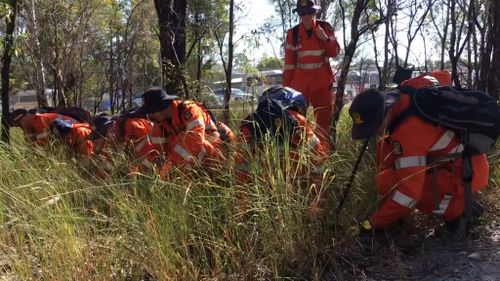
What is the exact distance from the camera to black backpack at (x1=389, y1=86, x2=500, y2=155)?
3.20 meters

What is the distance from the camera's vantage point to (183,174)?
11.7 ft

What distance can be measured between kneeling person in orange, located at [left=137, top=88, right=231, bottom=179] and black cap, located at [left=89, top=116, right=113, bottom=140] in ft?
2.94

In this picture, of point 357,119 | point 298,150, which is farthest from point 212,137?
point 357,119

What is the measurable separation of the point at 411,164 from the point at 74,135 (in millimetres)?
3933

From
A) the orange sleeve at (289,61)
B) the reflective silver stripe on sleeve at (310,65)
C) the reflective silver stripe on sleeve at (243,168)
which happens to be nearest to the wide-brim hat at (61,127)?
the orange sleeve at (289,61)

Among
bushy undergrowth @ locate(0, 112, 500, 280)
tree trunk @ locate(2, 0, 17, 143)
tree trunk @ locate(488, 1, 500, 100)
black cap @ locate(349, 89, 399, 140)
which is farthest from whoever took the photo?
tree trunk @ locate(2, 0, 17, 143)

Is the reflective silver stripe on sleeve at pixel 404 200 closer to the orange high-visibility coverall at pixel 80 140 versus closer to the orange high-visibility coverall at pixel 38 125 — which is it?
the orange high-visibility coverall at pixel 80 140

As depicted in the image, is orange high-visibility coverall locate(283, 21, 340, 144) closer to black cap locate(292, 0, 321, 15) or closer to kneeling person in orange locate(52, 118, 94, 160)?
black cap locate(292, 0, 321, 15)

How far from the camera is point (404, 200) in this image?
3209 mm

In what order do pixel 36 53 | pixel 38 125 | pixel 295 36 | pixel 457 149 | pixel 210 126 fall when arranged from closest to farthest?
1. pixel 457 149
2. pixel 210 126
3. pixel 295 36
4. pixel 38 125
5. pixel 36 53

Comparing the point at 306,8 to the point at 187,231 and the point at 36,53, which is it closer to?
the point at 187,231

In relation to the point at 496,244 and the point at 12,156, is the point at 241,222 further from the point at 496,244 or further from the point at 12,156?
the point at 12,156

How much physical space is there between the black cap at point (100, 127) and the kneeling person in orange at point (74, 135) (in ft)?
0.24

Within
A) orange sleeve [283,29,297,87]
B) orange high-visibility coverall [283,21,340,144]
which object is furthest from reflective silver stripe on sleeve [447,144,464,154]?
orange sleeve [283,29,297,87]
